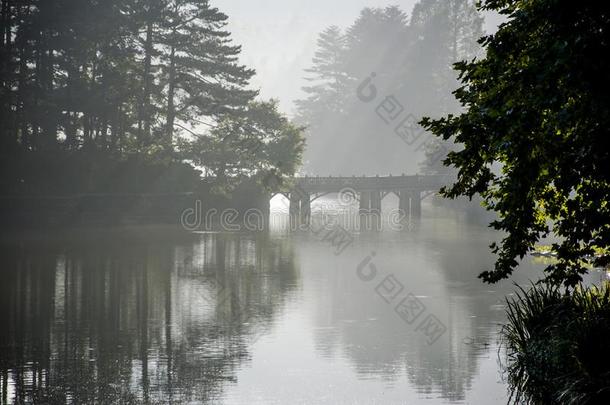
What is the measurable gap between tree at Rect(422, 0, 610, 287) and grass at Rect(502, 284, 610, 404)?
98 cm

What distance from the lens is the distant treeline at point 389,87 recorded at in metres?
112

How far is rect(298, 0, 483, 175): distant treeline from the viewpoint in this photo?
11162cm

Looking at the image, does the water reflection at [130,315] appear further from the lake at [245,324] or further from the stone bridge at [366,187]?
the stone bridge at [366,187]

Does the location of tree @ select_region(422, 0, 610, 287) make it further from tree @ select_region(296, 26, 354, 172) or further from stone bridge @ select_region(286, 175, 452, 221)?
tree @ select_region(296, 26, 354, 172)

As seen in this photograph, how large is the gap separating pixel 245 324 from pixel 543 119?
43.6 feet

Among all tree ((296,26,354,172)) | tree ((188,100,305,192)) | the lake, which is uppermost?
tree ((296,26,354,172))

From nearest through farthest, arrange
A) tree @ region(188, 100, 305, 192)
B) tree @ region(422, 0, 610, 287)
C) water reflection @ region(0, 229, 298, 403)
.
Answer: tree @ region(422, 0, 610, 287) → water reflection @ region(0, 229, 298, 403) → tree @ region(188, 100, 305, 192)

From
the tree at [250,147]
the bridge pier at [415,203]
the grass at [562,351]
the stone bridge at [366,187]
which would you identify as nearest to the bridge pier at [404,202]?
the stone bridge at [366,187]

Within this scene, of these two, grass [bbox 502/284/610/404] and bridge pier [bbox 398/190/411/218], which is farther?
bridge pier [bbox 398/190/411/218]

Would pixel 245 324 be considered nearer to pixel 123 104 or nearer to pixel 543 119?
pixel 543 119

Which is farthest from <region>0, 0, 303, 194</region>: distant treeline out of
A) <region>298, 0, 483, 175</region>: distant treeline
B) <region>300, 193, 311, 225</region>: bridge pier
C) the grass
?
<region>298, 0, 483, 175</region>: distant treeline

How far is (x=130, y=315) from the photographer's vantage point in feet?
83.3

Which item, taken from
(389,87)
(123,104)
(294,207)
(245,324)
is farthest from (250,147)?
(389,87)

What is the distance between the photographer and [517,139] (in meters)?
12.5
